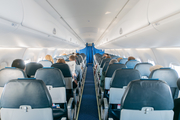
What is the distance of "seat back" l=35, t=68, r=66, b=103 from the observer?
2.32m

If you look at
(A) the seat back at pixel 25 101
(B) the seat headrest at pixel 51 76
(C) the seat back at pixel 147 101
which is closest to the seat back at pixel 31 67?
(B) the seat headrest at pixel 51 76

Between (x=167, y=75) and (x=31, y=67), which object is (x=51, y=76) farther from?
(x=167, y=75)

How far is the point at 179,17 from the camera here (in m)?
1.16

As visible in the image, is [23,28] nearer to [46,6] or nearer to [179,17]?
[46,6]

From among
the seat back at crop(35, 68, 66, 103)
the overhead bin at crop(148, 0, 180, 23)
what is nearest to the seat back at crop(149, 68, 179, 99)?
the overhead bin at crop(148, 0, 180, 23)

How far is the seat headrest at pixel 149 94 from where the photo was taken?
135 cm

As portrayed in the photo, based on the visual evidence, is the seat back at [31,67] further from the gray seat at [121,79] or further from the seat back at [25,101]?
the gray seat at [121,79]

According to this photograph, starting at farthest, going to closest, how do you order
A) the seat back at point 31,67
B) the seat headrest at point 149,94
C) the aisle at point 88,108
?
the seat back at point 31,67
the aisle at point 88,108
the seat headrest at point 149,94

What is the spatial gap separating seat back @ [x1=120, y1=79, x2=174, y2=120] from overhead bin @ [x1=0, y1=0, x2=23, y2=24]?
181cm

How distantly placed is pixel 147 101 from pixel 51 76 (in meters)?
1.80

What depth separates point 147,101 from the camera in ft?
4.59

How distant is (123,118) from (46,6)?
287 cm

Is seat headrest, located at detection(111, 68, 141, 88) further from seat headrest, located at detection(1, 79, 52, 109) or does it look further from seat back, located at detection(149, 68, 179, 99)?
seat headrest, located at detection(1, 79, 52, 109)

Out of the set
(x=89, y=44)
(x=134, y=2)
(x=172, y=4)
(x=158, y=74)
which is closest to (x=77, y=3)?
(x=134, y=2)
